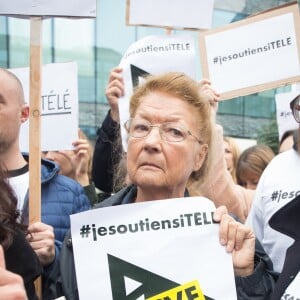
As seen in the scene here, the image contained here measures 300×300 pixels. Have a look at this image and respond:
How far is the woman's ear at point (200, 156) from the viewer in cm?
208

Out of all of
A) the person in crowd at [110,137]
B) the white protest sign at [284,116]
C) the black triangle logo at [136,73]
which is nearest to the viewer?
the person in crowd at [110,137]

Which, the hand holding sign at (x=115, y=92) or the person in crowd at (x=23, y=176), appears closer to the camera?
the person in crowd at (x=23, y=176)

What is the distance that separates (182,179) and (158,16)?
113 centimetres

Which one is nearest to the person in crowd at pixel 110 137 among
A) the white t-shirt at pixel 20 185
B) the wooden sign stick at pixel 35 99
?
the white t-shirt at pixel 20 185

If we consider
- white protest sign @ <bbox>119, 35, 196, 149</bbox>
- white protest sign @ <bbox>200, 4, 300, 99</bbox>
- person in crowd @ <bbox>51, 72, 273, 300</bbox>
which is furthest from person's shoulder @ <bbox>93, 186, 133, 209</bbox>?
white protest sign @ <bbox>200, 4, 300, 99</bbox>

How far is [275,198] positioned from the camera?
2.89m

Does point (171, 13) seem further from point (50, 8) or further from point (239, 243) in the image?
point (239, 243)

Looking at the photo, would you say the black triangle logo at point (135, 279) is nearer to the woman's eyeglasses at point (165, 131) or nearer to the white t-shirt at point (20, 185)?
the woman's eyeglasses at point (165, 131)

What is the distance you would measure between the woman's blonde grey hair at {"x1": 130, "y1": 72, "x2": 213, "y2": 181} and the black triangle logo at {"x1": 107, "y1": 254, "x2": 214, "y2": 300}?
496 millimetres

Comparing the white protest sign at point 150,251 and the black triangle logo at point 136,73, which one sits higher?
the black triangle logo at point 136,73

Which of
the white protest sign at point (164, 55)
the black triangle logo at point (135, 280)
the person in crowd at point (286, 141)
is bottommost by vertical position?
the black triangle logo at point (135, 280)

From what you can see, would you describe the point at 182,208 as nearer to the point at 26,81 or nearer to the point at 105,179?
the point at 105,179

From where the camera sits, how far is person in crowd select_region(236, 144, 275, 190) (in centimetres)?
444

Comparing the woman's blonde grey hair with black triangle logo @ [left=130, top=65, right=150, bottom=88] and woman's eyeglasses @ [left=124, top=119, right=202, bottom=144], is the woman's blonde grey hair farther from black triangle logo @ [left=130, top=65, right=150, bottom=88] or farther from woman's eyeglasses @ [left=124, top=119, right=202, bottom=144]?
black triangle logo @ [left=130, top=65, right=150, bottom=88]
